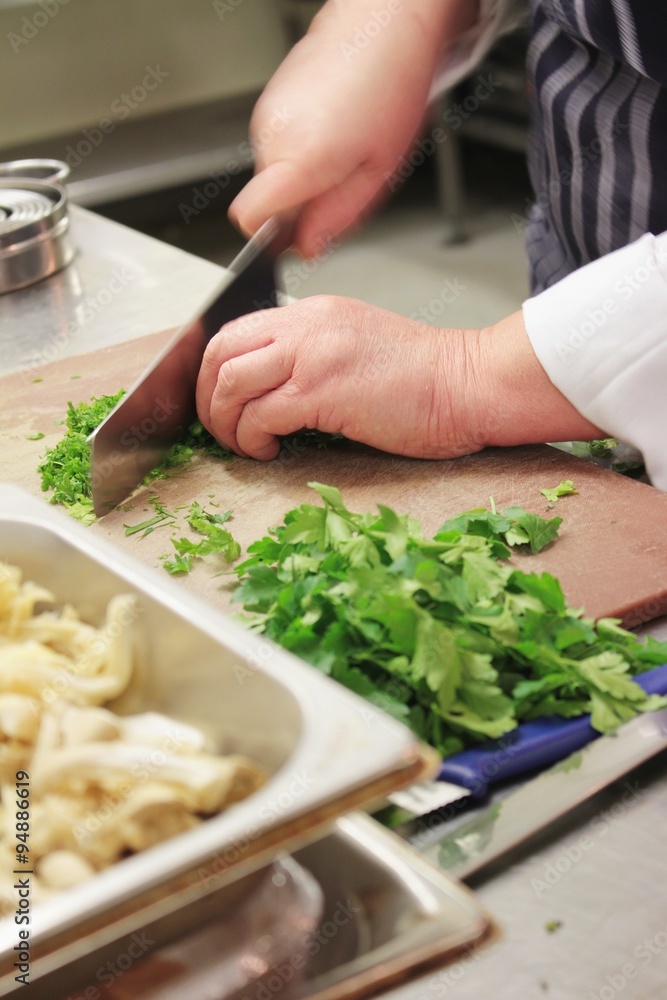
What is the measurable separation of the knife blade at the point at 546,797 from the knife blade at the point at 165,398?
27.6 inches

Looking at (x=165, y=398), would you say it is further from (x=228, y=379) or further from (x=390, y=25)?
(x=390, y=25)

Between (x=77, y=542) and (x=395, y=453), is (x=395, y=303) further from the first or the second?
(x=77, y=542)

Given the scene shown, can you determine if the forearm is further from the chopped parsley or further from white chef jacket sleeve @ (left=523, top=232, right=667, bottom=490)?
the chopped parsley

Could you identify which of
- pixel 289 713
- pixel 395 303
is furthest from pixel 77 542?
pixel 395 303

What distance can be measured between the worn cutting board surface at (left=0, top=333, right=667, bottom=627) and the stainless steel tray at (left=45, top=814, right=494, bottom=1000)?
0.41 meters

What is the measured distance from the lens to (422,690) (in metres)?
0.83

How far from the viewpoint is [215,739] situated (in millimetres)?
756

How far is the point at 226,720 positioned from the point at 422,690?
6.6 inches

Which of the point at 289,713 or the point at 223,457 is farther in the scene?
the point at 223,457

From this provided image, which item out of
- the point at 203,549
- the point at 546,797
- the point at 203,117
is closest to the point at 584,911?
the point at 546,797

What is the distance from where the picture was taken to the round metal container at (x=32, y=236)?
85.7 inches

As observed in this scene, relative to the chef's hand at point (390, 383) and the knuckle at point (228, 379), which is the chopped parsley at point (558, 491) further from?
the knuckle at point (228, 379)

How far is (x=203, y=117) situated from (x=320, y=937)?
522 cm

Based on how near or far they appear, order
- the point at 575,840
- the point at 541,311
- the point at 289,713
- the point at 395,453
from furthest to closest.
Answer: the point at 395,453 → the point at 541,311 → the point at 575,840 → the point at 289,713
